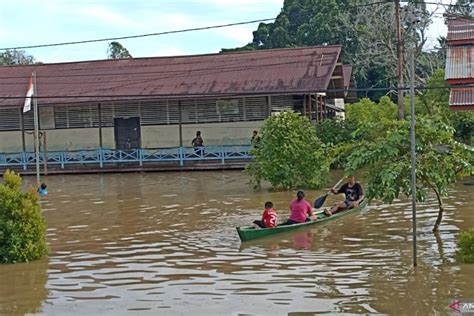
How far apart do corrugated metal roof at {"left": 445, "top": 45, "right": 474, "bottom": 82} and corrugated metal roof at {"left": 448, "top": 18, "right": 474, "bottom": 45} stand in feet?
0.99

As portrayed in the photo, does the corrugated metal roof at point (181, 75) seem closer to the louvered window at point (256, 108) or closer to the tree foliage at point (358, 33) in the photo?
the louvered window at point (256, 108)

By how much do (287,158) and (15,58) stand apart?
57662mm

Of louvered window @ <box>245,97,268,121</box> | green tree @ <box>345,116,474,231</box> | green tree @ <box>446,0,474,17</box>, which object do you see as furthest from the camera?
louvered window @ <box>245,97,268,121</box>

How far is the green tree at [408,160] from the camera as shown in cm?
1287

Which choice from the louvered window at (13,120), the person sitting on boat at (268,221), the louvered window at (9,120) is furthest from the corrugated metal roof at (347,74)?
the person sitting on boat at (268,221)

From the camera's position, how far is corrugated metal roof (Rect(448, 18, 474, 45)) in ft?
60.6

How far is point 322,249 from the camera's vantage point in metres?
12.8

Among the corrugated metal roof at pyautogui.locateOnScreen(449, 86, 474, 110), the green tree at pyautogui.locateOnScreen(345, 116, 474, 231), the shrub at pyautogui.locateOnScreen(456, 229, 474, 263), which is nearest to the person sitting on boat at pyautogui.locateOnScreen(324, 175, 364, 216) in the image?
the corrugated metal roof at pyautogui.locateOnScreen(449, 86, 474, 110)

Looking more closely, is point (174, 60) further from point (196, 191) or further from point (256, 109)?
point (196, 191)

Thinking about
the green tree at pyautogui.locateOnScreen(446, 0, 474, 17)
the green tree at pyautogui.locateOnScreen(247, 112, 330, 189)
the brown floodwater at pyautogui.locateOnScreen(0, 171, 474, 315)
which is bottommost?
the brown floodwater at pyautogui.locateOnScreen(0, 171, 474, 315)

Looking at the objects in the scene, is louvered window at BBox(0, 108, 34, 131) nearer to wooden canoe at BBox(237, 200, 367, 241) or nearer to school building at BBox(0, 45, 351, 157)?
school building at BBox(0, 45, 351, 157)

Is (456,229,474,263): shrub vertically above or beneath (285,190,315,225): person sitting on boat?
beneath

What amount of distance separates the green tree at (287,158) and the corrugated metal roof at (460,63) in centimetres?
561

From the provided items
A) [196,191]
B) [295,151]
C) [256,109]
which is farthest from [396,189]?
[256,109]
